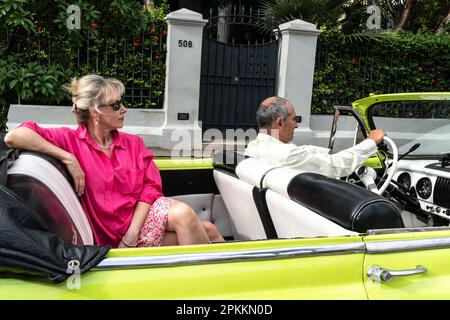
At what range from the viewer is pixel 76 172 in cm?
230

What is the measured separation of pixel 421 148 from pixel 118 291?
302 centimetres

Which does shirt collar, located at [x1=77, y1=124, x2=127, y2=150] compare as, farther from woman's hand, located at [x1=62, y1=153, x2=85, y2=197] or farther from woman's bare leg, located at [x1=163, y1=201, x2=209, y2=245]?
woman's bare leg, located at [x1=163, y1=201, x2=209, y2=245]

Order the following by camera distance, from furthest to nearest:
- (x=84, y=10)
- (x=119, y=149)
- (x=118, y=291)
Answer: (x=84, y=10) < (x=119, y=149) < (x=118, y=291)

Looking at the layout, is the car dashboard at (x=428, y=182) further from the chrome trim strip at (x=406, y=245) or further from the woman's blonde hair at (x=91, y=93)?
the woman's blonde hair at (x=91, y=93)

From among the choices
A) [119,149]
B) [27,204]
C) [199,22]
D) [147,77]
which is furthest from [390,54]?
[27,204]

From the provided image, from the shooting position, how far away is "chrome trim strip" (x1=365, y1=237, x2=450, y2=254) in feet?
5.65

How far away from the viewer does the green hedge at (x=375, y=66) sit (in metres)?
9.84

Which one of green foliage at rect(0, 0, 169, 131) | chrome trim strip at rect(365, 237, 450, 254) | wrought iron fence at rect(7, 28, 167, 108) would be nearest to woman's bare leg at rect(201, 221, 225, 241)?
chrome trim strip at rect(365, 237, 450, 254)

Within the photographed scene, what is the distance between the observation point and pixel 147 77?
886 cm

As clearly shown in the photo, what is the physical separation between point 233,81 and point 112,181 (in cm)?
698

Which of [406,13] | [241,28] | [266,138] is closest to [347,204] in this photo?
[266,138]
